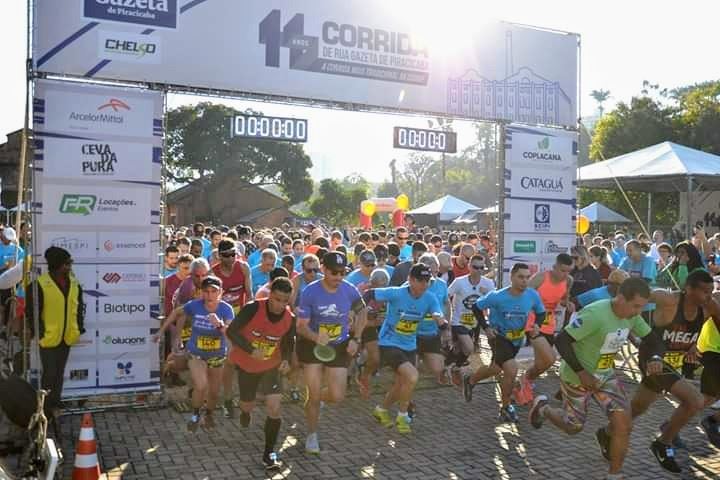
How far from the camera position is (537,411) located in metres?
7.43

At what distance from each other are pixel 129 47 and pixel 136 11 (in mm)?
439

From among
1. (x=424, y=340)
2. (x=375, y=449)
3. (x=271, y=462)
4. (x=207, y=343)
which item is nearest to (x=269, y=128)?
(x=207, y=343)

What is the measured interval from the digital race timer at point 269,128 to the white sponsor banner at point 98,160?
1.12 m

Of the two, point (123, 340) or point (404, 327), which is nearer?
point (404, 327)

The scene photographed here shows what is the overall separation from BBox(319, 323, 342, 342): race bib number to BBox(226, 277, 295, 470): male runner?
45 cm

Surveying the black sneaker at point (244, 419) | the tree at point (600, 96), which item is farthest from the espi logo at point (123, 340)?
the tree at point (600, 96)

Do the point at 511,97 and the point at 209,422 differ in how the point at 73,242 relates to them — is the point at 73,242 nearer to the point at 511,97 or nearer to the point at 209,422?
the point at 209,422

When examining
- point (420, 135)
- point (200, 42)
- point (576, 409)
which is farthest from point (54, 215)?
point (576, 409)

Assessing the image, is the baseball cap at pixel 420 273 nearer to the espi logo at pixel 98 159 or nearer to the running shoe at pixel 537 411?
the running shoe at pixel 537 411

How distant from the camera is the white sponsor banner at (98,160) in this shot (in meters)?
7.78

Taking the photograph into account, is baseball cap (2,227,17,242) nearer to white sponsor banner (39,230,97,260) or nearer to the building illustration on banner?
white sponsor banner (39,230,97,260)

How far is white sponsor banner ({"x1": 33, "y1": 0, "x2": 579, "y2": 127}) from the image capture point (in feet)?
25.9

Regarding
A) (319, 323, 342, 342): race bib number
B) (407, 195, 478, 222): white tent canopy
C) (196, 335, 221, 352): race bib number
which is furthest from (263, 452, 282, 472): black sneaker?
(407, 195, 478, 222): white tent canopy

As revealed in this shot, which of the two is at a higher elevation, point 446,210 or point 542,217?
point 446,210
